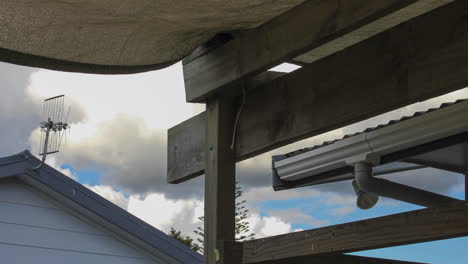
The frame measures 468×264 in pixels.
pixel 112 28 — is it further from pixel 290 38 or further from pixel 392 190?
pixel 392 190

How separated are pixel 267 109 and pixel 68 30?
2.85 feet

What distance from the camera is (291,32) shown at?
2387 millimetres

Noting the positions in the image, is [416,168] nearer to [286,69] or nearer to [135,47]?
[286,69]

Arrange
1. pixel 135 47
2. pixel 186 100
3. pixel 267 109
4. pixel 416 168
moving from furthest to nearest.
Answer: pixel 416 168, pixel 186 100, pixel 267 109, pixel 135 47

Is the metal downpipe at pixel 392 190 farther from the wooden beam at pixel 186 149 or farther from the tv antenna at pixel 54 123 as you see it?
the tv antenna at pixel 54 123

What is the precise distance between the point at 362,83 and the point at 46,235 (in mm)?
5854

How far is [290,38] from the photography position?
2.38m

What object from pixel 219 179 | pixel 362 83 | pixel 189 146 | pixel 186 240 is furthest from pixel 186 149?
pixel 186 240

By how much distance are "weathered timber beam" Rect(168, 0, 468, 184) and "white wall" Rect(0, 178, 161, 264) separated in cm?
488

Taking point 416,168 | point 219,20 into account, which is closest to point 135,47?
point 219,20

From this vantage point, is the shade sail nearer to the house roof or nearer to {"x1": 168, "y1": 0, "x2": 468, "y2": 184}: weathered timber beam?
{"x1": 168, "y1": 0, "x2": 468, "y2": 184}: weathered timber beam

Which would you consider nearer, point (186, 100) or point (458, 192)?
point (186, 100)

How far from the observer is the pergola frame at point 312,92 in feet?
6.54

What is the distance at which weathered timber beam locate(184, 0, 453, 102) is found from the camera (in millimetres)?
2102
